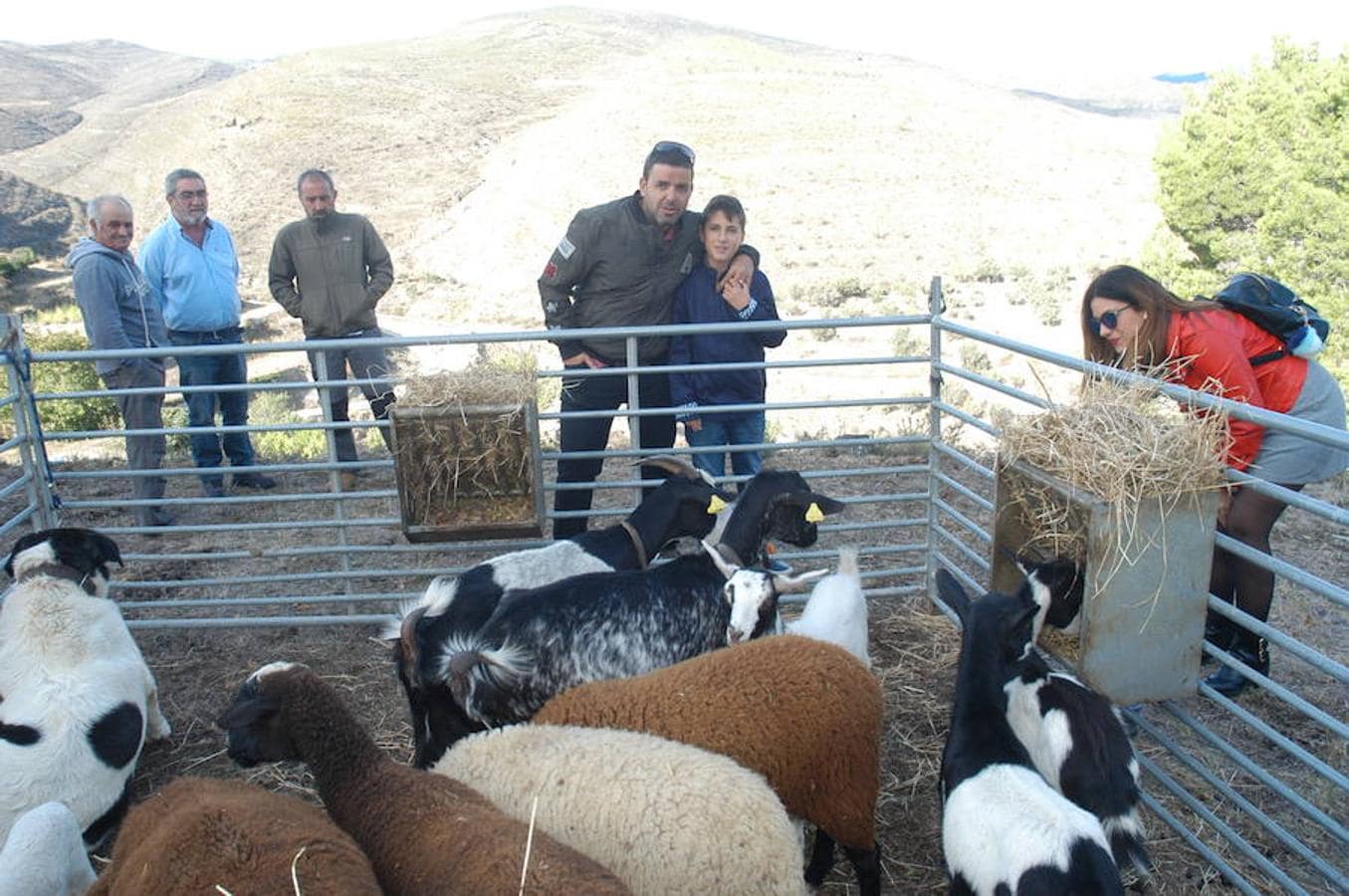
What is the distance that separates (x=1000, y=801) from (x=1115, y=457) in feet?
4.36

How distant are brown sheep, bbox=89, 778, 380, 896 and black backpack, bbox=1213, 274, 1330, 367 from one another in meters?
4.46

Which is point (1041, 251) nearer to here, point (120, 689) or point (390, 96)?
point (120, 689)

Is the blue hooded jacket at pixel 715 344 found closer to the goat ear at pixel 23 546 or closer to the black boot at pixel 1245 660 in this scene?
the black boot at pixel 1245 660

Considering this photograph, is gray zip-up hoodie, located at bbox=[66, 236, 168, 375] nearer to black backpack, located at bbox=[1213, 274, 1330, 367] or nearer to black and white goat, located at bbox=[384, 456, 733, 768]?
black and white goat, located at bbox=[384, 456, 733, 768]

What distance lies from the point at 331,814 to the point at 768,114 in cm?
4902

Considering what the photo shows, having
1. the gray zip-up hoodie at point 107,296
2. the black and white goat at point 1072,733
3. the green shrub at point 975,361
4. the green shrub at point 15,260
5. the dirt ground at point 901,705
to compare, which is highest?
the gray zip-up hoodie at point 107,296

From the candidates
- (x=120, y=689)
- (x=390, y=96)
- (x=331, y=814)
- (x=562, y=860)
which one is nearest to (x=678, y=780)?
(x=562, y=860)

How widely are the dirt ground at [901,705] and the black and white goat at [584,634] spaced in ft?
3.68

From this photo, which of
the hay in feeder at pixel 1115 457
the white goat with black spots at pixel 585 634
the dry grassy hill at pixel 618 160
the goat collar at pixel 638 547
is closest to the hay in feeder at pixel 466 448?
the goat collar at pixel 638 547

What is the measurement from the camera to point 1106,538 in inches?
144

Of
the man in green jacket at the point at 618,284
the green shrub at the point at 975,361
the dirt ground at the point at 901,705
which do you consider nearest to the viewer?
the dirt ground at the point at 901,705

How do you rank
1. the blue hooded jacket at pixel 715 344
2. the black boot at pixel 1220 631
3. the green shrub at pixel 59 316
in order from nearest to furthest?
the black boot at pixel 1220 631 → the blue hooded jacket at pixel 715 344 → the green shrub at pixel 59 316

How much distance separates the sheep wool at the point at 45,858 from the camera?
3164mm

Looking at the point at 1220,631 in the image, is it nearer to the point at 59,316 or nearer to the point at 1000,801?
the point at 1000,801
